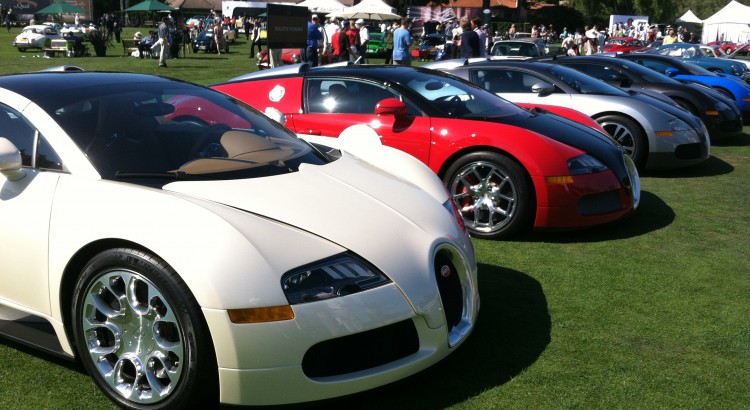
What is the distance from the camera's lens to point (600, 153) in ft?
19.7

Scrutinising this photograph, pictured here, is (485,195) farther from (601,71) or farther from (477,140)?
(601,71)

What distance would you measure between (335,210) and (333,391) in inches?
30.8

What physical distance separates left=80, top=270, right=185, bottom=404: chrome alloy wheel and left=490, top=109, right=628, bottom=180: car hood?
3786 millimetres

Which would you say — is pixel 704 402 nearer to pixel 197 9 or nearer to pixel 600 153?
pixel 600 153

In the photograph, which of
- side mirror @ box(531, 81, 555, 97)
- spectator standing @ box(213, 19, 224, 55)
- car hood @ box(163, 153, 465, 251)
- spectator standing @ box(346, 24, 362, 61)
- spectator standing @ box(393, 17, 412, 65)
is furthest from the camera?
spectator standing @ box(213, 19, 224, 55)

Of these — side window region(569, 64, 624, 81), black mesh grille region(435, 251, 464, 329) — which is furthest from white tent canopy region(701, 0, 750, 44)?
black mesh grille region(435, 251, 464, 329)

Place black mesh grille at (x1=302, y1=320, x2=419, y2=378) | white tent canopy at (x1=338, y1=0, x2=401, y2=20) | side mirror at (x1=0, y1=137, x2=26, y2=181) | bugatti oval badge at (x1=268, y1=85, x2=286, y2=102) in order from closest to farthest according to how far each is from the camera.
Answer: black mesh grille at (x1=302, y1=320, x2=419, y2=378) → side mirror at (x1=0, y1=137, x2=26, y2=181) → bugatti oval badge at (x1=268, y1=85, x2=286, y2=102) → white tent canopy at (x1=338, y1=0, x2=401, y2=20)

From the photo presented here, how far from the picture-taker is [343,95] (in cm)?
657

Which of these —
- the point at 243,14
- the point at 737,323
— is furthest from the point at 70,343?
the point at 243,14

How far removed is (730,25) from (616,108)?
42385 mm

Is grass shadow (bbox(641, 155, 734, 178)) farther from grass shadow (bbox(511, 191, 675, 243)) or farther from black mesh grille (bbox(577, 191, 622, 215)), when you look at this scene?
black mesh grille (bbox(577, 191, 622, 215))

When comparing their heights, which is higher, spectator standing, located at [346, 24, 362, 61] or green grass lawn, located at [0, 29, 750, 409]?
spectator standing, located at [346, 24, 362, 61]

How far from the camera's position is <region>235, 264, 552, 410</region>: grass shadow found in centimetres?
321

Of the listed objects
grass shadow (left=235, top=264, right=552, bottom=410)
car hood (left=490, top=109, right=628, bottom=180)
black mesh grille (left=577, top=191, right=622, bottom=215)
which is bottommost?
grass shadow (left=235, top=264, right=552, bottom=410)
